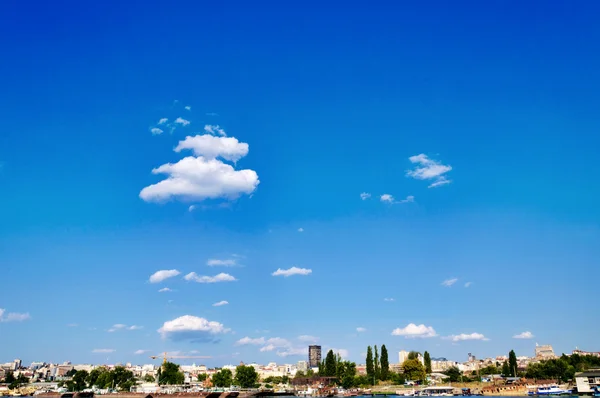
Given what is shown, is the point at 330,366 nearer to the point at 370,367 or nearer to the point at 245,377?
the point at 370,367

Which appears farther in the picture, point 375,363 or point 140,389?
point 375,363

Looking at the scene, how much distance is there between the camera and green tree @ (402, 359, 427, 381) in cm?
14400

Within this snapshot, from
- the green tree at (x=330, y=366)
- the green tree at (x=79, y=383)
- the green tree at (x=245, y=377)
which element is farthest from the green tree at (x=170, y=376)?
the green tree at (x=330, y=366)

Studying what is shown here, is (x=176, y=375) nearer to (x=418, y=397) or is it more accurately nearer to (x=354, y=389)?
Result: (x=354, y=389)

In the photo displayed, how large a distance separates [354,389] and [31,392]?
98333mm

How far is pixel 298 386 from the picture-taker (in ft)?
520

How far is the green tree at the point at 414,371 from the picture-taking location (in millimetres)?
144000

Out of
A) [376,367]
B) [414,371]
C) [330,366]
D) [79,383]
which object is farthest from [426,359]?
[79,383]

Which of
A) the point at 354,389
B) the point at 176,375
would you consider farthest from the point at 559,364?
the point at 176,375

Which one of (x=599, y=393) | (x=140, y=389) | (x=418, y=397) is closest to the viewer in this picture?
(x=599, y=393)

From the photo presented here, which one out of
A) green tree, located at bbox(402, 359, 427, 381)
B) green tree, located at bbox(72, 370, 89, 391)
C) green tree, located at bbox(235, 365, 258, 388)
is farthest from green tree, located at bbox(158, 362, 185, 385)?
green tree, located at bbox(402, 359, 427, 381)

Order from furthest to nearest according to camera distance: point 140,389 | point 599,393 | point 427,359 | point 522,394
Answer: point 427,359 < point 140,389 < point 522,394 < point 599,393

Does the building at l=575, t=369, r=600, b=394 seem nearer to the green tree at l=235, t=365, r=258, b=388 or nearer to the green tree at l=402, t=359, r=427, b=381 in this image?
the green tree at l=402, t=359, r=427, b=381

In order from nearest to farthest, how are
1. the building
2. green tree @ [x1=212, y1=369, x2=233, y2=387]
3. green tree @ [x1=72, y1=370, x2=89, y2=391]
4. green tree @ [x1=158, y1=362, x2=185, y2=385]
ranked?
the building < green tree @ [x1=212, y1=369, x2=233, y2=387] < green tree @ [x1=158, y1=362, x2=185, y2=385] < green tree @ [x1=72, y1=370, x2=89, y2=391]
